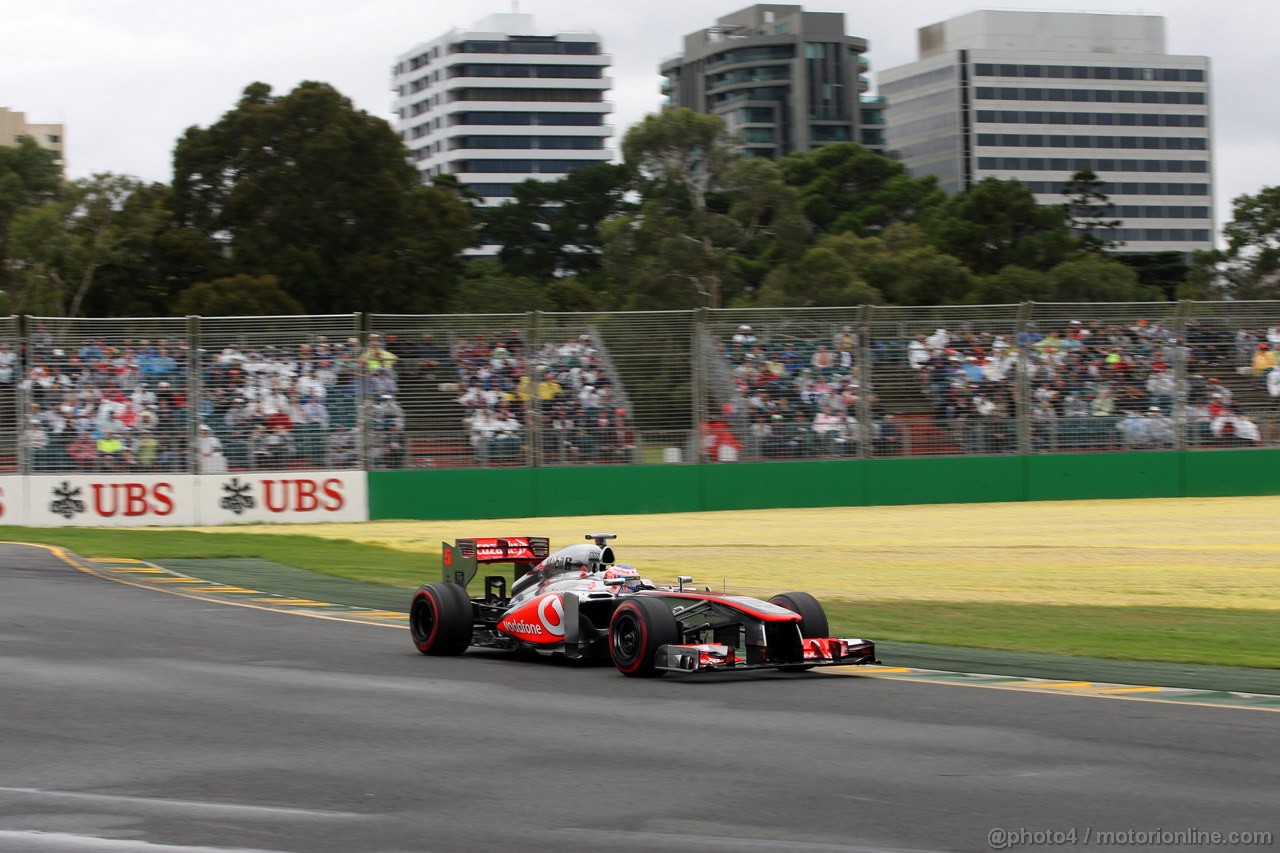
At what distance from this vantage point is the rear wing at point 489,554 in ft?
36.1

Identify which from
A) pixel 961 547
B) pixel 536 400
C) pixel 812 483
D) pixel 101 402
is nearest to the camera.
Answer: pixel 961 547

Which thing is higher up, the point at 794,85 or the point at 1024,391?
the point at 794,85

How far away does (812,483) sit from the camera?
27.5m

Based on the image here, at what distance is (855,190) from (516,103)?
72.1 metres

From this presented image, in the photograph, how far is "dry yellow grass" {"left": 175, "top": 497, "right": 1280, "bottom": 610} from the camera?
15203mm

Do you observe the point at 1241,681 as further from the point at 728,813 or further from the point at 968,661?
the point at 728,813

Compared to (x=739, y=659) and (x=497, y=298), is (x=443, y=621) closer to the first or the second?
(x=739, y=659)

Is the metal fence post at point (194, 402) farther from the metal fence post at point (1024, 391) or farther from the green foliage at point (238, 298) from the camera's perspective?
the green foliage at point (238, 298)

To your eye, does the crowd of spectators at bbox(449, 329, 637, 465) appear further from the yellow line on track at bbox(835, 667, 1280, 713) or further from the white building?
the white building

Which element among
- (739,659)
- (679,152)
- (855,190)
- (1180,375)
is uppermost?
(855,190)

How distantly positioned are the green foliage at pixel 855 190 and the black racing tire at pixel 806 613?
7117cm

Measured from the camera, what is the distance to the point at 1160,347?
28375 mm

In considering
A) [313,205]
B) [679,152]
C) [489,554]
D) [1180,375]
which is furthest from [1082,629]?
[679,152]


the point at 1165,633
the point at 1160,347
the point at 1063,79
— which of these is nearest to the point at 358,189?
the point at 1160,347
